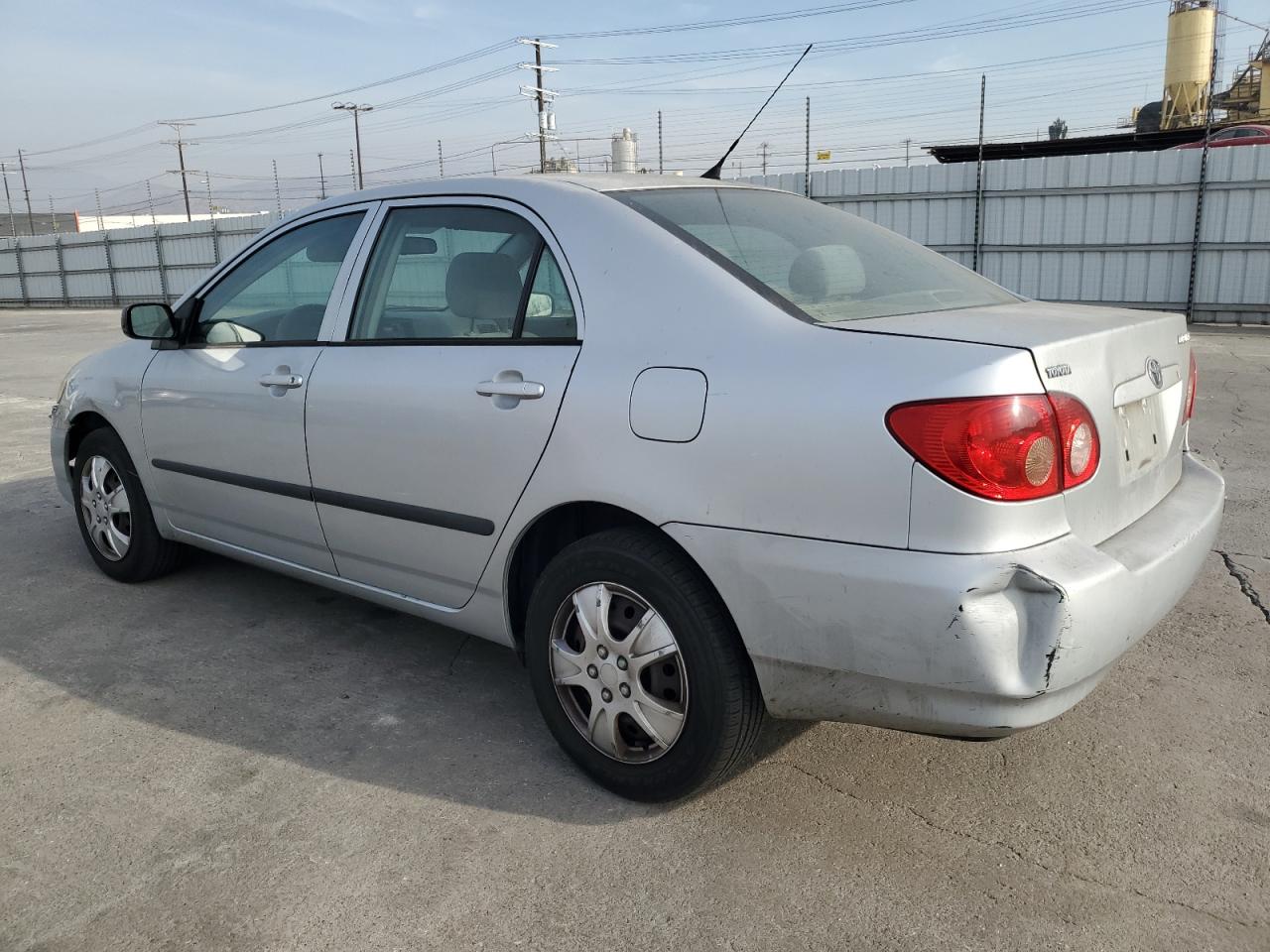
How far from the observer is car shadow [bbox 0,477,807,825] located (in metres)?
2.80

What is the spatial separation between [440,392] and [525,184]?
25.3 inches

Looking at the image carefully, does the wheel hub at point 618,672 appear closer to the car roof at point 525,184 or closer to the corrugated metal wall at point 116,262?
the car roof at point 525,184

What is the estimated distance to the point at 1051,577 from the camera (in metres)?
2.03

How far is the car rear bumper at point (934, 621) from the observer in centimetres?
202

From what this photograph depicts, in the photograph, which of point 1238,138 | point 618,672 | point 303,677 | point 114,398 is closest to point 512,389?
point 618,672

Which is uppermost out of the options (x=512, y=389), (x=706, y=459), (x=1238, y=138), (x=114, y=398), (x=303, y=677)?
(x=1238, y=138)

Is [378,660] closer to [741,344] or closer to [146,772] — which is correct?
[146,772]

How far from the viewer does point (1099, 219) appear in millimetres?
15789

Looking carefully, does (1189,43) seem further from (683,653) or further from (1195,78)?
(683,653)

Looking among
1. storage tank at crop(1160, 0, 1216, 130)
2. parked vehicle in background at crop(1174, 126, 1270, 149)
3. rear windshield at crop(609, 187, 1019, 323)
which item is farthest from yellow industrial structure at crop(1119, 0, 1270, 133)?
rear windshield at crop(609, 187, 1019, 323)

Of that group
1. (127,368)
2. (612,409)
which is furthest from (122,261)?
(612,409)

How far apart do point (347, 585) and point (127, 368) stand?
1.55 meters

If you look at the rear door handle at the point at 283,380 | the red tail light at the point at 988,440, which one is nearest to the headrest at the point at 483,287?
the rear door handle at the point at 283,380

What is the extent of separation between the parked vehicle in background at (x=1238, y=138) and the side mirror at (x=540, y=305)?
15735 mm
